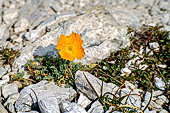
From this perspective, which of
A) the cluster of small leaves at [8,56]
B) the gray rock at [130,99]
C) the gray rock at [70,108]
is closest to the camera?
the gray rock at [70,108]

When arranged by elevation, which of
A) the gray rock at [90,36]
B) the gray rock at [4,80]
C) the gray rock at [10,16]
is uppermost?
the gray rock at [10,16]

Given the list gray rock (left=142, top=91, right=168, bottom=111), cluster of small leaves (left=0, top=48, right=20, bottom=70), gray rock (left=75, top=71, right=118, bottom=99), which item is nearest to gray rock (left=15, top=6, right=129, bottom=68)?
cluster of small leaves (left=0, top=48, right=20, bottom=70)

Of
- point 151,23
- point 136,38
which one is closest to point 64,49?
point 136,38

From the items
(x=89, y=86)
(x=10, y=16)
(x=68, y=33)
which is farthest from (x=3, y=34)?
(x=89, y=86)

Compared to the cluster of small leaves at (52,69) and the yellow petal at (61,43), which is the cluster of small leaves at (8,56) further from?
the yellow petal at (61,43)

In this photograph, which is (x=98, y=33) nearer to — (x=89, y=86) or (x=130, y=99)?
(x=89, y=86)

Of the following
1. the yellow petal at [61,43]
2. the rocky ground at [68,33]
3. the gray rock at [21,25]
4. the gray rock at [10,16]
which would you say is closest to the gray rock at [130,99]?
the rocky ground at [68,33]
